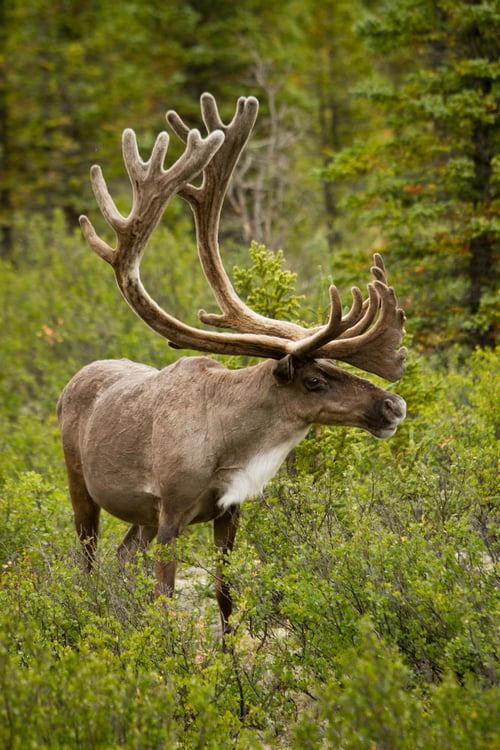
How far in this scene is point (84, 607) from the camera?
4609 millimetres

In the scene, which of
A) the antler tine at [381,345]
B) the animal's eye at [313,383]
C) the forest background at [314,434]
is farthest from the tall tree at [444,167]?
the animal's eye at [313,383]

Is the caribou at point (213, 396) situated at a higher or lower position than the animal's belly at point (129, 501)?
higher

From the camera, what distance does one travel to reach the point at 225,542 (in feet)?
17.0

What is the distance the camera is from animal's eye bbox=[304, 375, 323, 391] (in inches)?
188

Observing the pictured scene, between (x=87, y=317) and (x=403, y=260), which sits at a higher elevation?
(x=403, y=260)

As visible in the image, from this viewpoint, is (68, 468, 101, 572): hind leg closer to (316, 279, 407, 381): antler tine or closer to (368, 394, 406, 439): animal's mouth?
(316, 279, 407, 381): antler tine

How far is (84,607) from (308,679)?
1397 mm

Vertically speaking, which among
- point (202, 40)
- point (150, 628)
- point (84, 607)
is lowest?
point (84, 607)

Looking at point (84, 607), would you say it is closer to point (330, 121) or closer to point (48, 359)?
point (48, 359)

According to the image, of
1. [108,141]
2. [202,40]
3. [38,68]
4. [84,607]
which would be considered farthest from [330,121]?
[84,607]

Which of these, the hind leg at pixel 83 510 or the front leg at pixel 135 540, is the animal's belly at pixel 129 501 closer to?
the hind leg at pixel 83 510

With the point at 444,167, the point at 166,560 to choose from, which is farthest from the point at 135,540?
the point at 444,167

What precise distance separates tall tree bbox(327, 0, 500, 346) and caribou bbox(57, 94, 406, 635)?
5.07m

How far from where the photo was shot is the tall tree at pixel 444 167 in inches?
388
